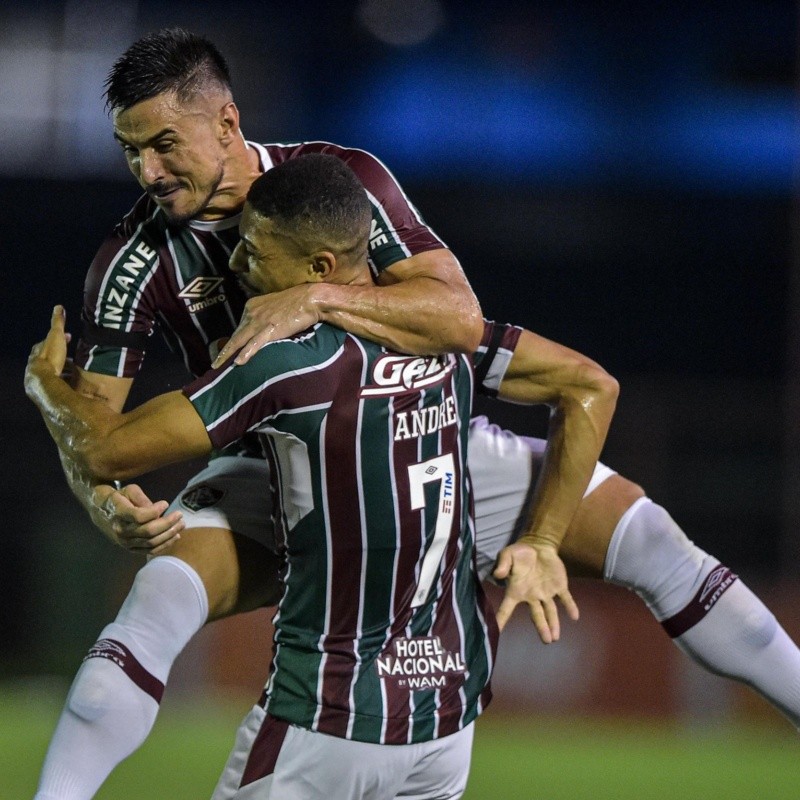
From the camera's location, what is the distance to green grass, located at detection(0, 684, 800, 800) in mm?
6004

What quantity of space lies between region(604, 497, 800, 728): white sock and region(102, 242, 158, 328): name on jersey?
4.53 feet

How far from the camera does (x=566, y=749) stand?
6992 millimetres

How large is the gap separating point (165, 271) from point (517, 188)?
8654 mm

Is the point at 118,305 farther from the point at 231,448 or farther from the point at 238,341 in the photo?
the point at 238,341

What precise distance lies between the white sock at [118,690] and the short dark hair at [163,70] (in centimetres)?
113

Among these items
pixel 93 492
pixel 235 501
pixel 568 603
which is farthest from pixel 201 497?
pixel 568 603

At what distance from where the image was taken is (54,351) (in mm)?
3439

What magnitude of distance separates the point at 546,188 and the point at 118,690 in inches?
367

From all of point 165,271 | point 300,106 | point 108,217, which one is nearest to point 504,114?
point 300,106

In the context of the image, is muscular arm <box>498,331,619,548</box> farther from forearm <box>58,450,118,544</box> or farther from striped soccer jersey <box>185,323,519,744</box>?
forearm <box>58,450,118,544</box>

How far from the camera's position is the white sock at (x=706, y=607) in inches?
142

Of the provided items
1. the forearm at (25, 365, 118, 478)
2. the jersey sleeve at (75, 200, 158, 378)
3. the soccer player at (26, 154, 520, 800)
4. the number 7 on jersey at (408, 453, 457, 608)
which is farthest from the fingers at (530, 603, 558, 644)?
the jersey sleeve at (75, 200, 158, 378)

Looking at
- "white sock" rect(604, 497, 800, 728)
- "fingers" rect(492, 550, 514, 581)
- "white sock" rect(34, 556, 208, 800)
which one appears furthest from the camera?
"white sock" rect(604, 497, 800, 728)

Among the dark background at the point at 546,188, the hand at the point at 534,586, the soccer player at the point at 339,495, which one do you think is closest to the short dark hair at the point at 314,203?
the soccer player at the point at 339,495
